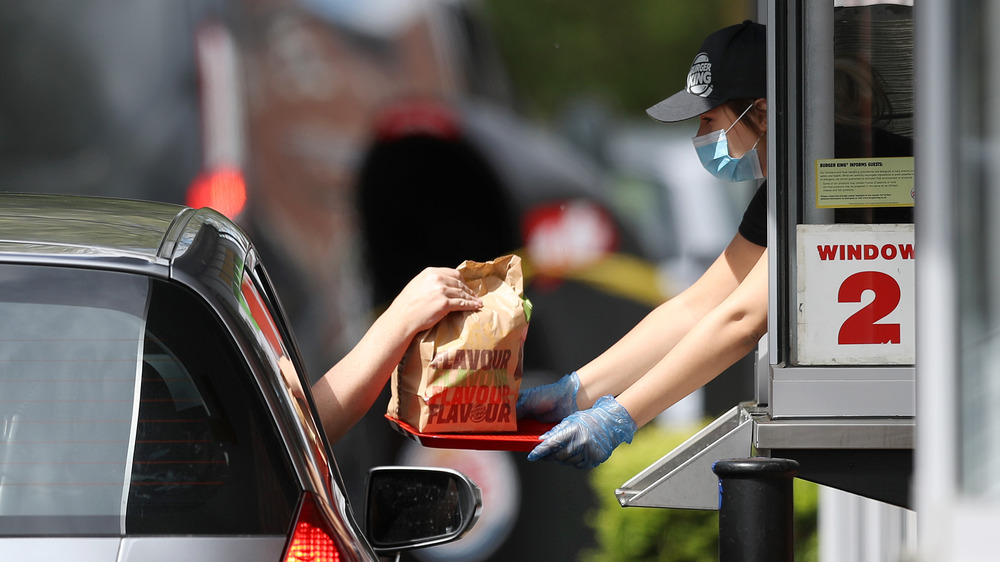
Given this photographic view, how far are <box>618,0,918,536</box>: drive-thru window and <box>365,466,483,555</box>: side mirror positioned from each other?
4.13 feet

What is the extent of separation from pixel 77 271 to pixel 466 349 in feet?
5.62

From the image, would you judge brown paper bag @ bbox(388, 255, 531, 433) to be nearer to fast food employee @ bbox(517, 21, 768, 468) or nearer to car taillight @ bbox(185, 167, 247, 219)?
fast food employee @ bbox(517, 21, 768, 468)

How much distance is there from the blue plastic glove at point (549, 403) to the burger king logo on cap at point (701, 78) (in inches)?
41.0

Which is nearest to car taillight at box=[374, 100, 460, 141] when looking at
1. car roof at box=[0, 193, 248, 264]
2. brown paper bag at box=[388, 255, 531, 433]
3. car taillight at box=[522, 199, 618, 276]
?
car taillight at box=[522, 199, 618, 276]

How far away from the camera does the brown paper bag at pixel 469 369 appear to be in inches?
131

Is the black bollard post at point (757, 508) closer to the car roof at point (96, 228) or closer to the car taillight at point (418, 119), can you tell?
the car roof at point (96, 228)

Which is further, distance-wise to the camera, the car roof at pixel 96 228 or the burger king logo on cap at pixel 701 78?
the burger king logo on cap at pixel 701 78

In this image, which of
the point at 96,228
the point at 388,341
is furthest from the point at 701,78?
the point at 96,228

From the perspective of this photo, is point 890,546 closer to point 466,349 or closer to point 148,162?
point 466,349

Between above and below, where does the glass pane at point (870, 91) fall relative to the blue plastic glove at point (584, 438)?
above

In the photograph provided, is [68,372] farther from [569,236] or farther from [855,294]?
[569,236]

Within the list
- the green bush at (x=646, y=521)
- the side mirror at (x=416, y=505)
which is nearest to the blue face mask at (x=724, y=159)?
the side mirror at (x=416, y=505)

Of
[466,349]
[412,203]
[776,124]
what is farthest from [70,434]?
[412,203]

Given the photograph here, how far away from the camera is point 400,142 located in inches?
214
